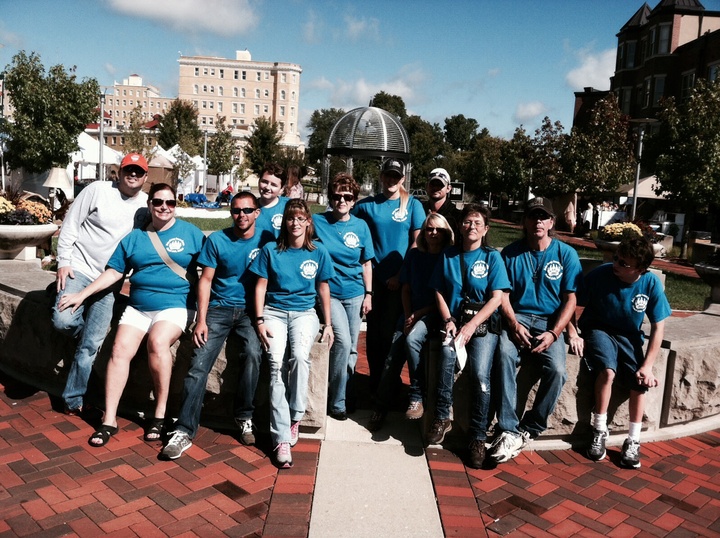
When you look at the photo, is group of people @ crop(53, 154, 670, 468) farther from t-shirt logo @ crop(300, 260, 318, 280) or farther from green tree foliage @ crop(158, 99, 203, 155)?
green tree foliage @ crop(158, 99, 203, 155)

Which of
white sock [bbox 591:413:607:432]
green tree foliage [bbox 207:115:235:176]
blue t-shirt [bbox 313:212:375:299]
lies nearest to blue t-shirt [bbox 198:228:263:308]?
blue t-shirt [bbox 313:212:375:299]

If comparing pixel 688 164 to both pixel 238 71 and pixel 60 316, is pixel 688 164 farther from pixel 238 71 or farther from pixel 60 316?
pixel 238 71

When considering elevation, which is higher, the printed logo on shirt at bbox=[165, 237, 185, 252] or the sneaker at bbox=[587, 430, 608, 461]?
the printed logo on shirt at bbox=[165, 237, 185, 252]

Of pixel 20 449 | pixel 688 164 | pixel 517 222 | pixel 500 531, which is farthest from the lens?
pixel 517 222

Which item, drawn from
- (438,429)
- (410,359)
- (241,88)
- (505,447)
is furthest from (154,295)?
(241,88)

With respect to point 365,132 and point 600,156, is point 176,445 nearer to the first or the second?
point 365,132

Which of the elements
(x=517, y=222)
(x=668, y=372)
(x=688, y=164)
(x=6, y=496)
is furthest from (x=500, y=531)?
(x=517, y=222)

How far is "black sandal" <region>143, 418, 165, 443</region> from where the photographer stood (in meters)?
4.18

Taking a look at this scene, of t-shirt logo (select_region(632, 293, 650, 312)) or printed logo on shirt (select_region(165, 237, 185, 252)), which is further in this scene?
printed logo on shirt (select_region(165, 237, 185, 252))

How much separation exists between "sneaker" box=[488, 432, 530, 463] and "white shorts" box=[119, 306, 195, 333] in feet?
7.26

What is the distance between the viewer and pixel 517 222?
36.4m

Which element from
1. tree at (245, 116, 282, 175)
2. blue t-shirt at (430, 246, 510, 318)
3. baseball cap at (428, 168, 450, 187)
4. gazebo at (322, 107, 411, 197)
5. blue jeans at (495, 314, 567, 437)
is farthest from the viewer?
tree at (245, 116, 282, 175)

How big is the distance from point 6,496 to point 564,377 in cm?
337

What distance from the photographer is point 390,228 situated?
4988 mm
